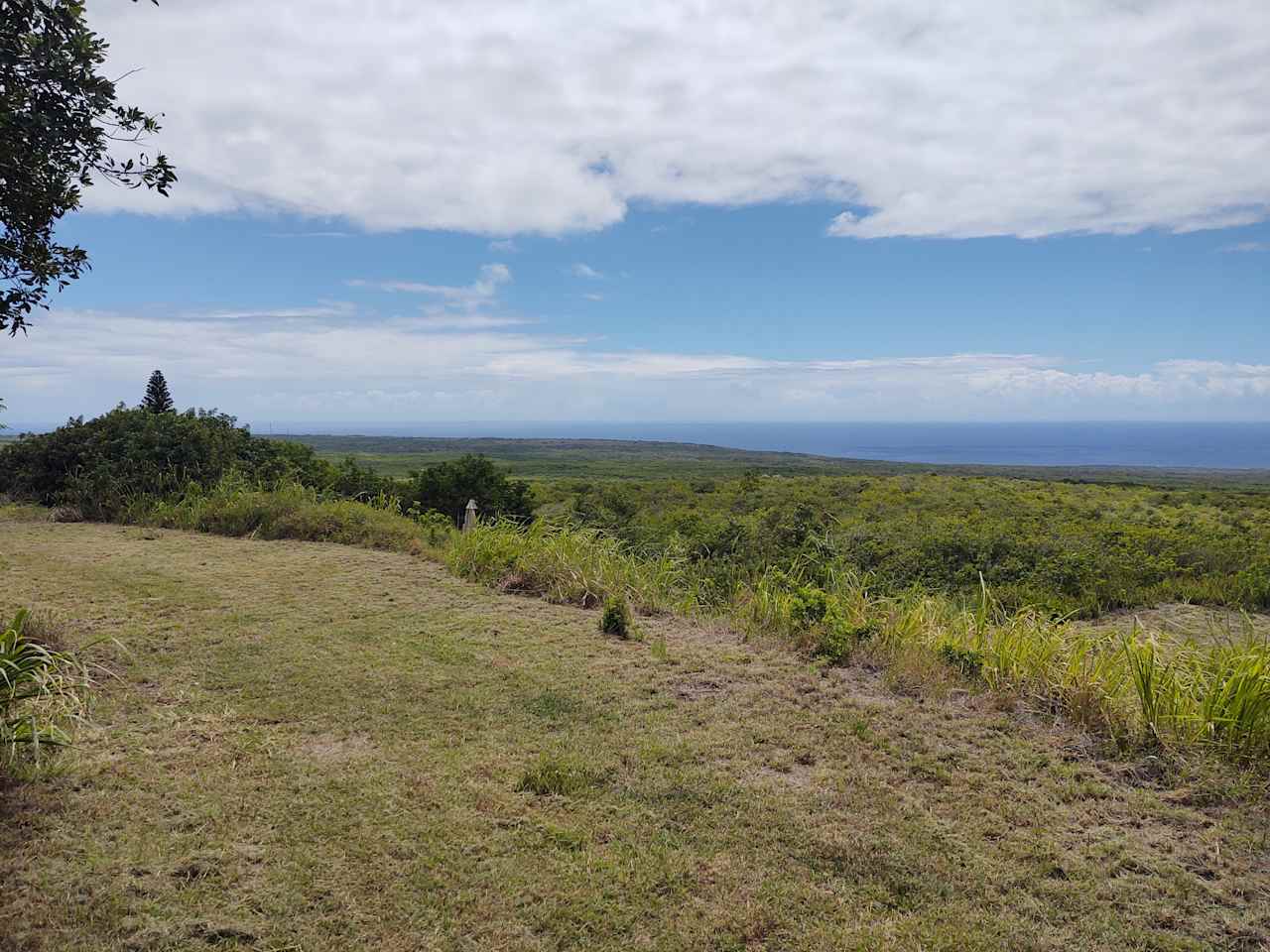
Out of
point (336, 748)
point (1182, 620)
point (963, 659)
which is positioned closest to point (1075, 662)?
point (963, 659)

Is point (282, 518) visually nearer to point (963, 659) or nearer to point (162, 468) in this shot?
point (162, 468)

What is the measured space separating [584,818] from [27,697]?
9.07 feet

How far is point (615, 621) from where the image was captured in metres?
6.47

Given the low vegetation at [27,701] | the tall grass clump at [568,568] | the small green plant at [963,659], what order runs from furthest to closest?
the tall grass clump at [568,568], the small green plant at [963,659], the low vegetation at [27,701]

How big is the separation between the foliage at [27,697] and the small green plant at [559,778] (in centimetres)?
218

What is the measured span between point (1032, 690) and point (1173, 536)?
9.17 m

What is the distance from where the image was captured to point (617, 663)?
18.6ft

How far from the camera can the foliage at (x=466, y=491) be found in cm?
1398

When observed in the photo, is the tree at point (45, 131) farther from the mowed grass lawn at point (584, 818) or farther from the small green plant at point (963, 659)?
the small green plant at point (963, 659)

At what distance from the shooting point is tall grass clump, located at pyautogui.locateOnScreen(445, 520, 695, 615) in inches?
303

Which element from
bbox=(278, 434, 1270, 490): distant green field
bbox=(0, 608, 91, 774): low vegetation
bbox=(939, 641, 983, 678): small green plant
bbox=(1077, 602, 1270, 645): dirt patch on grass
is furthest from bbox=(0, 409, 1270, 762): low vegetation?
bbox=(278, 434, 1270, 490): distant green field

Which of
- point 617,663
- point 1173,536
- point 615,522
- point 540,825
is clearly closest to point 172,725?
point 540,825

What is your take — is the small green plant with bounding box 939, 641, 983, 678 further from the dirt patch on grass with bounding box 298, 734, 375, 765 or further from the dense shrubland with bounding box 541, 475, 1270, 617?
the dirt patch on grass with bounding box 298, 734, 375, 765

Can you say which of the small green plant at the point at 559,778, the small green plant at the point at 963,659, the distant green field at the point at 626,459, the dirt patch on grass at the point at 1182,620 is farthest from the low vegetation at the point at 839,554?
the distant green field at the point at 626,459
